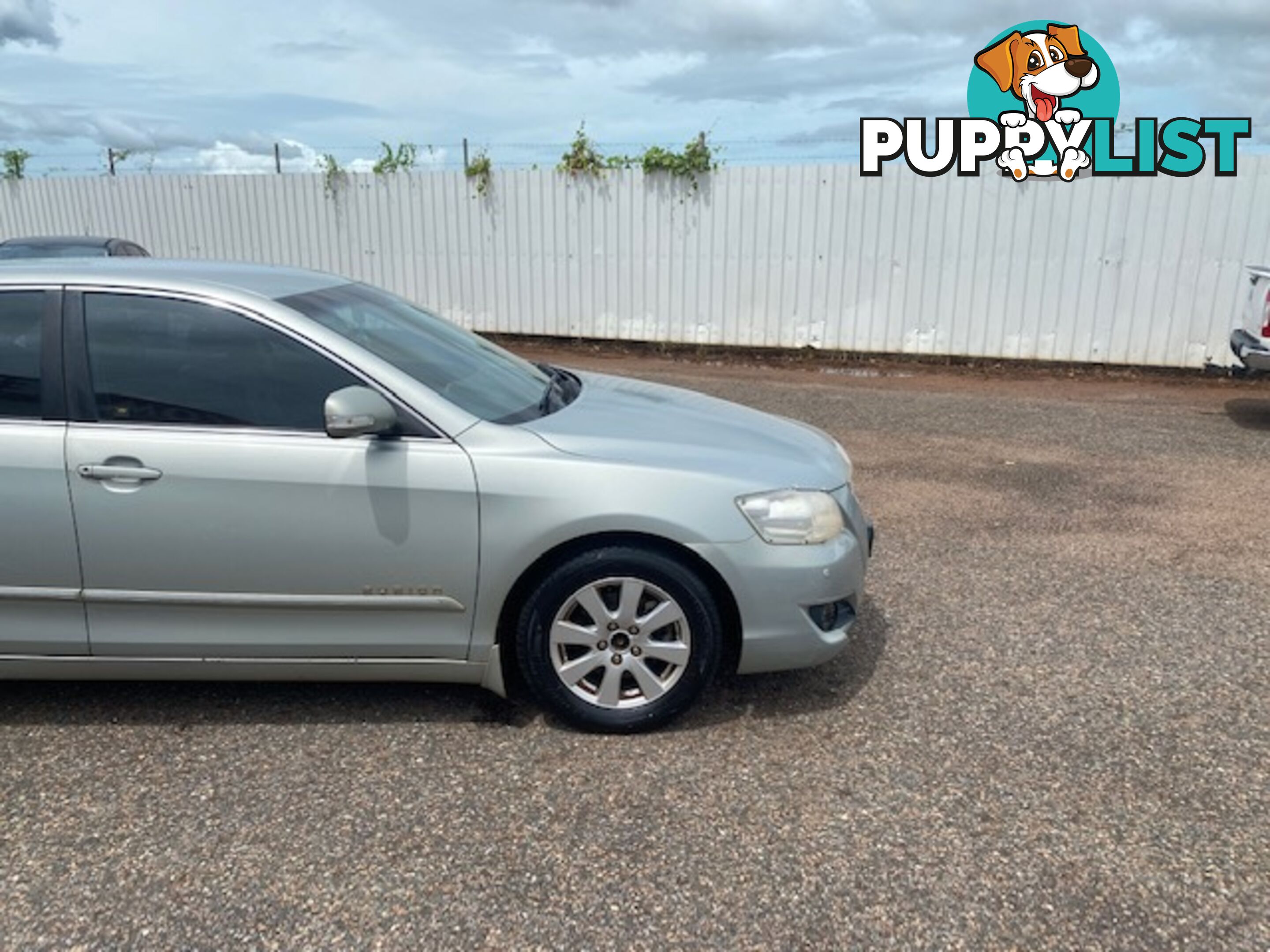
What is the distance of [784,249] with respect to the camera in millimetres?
11930

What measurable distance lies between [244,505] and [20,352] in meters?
0.95

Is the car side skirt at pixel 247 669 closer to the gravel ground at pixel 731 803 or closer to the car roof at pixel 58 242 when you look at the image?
the gravel ground at pixel 731 803

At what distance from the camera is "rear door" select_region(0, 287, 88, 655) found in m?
3.15

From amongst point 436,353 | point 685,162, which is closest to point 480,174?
point 685,162

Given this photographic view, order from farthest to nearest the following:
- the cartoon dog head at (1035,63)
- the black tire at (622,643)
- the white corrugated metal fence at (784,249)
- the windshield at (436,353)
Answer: the cartoon dog head at (1035,63) → the white corrugated metal fence at (784,249) → the windshield at (436,353) → the black tire at (622,643)

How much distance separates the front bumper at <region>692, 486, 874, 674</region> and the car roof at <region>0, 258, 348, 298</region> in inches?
71.7

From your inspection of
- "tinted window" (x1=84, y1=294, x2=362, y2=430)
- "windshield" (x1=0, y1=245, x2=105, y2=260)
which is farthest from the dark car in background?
"tinted window" (x1=84, y1=294, x2=362, y2=430)

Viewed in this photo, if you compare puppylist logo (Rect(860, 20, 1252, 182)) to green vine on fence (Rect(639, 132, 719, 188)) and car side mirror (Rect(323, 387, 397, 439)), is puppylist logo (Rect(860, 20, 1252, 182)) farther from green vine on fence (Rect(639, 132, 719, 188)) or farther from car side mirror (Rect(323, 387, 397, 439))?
car side mirror (Rect(323, 387, 397, 439))

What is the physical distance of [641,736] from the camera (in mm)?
3361

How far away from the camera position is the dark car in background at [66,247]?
11477 mm

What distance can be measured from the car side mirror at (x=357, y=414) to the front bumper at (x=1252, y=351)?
747 centimetres

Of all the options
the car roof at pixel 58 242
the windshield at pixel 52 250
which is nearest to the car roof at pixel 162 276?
the windshield at pixel 52 250

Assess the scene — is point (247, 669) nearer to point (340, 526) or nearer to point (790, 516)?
point (340, 526)

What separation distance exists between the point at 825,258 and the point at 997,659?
28.1 feet
